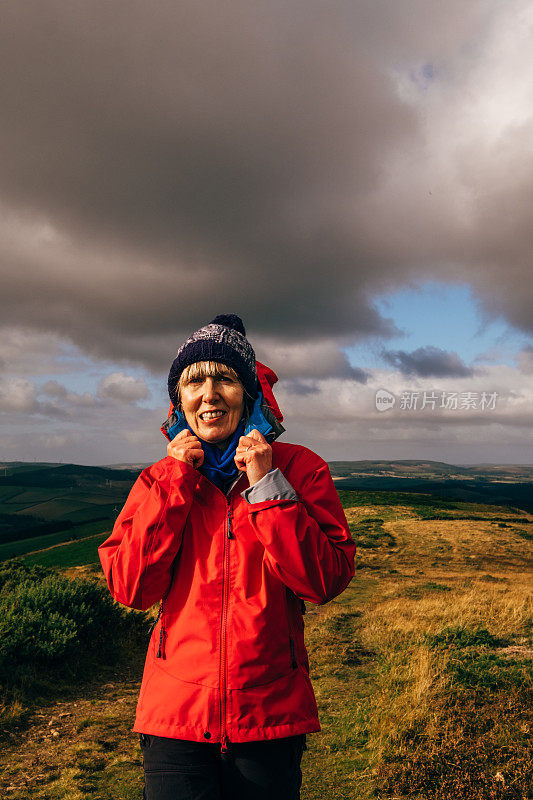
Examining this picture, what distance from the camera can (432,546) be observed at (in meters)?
26.7

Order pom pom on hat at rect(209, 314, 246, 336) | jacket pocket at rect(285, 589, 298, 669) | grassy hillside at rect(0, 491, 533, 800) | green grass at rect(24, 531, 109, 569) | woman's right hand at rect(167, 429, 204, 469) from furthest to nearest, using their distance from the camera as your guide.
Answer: green grass at rect(24, 531, 109, 569), grassy hillside at rect(0, 491, 533, 800), pom pom on hat at rect(209, 314, 246, 336), woman's right hand at rect(167, 429, 204, 469), jacket pocket at rect(285, 589, 298, 669)

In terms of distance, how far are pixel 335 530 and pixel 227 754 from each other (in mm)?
1057

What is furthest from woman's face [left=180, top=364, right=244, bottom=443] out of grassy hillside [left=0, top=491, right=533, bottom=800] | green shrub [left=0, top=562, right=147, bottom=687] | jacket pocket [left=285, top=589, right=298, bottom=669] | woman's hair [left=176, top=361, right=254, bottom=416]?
green shrub [left=0, top=562, right=147, bottom=687]

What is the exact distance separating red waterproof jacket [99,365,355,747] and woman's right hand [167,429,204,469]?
53mm

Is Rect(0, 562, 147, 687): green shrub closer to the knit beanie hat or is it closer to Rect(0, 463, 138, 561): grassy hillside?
the knit beanie hat

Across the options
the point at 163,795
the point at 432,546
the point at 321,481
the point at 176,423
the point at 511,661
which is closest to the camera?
the point at 163,795

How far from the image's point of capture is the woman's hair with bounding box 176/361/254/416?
8.83 feet

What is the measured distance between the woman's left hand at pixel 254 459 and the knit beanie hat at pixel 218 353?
59 cm

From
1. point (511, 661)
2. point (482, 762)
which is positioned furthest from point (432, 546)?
point (482, 762)

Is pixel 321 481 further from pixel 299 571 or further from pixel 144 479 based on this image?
pixel 144 479

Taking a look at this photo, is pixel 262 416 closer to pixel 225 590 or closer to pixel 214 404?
pixel 214 404

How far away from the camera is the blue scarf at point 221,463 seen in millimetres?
2514

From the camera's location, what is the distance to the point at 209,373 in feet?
8.81

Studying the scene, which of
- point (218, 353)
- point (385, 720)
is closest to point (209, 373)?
point (218, 353)
